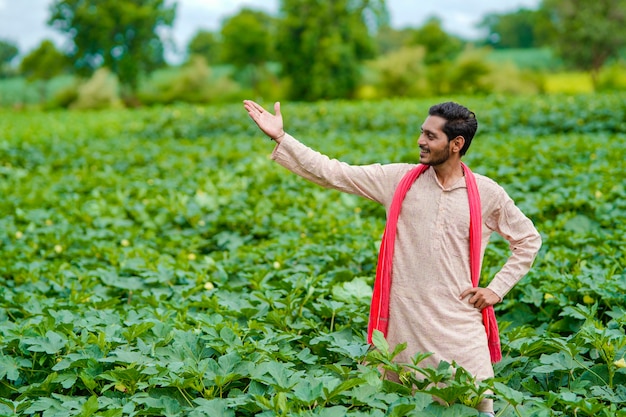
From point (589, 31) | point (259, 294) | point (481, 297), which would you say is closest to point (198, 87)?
point (589, 31)

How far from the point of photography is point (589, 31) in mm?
29266

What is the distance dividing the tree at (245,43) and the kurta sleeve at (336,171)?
3604 cm

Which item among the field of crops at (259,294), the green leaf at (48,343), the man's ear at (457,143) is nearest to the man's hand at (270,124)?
the man's ear at (457,143)

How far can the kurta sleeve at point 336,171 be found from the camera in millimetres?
2572

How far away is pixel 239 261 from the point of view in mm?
4375

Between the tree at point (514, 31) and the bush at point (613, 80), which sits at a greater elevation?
the tree at point (514, 31)

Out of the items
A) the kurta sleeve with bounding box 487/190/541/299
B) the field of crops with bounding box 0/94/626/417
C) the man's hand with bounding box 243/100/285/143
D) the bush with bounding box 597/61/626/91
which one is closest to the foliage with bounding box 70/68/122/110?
the bush with bounding box 597/61/626/91

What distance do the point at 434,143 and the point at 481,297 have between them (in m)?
0.56

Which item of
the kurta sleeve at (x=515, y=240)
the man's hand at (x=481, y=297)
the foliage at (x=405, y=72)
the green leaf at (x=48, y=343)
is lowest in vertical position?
the green leaf at (x=48, y=343)

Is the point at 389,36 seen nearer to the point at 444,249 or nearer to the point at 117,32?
the point at 117,32

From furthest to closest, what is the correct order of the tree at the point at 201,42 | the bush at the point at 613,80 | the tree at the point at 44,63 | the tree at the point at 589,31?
the tree at the point at 201,42, the tree at the point at 44,63, the tree at the point at 589,31, the bush at the point at 613,80

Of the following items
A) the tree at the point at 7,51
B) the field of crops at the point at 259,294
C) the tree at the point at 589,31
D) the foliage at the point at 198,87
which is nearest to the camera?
the field of crops at the point at 259,294

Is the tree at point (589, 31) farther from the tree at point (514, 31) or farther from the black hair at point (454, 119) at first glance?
the tree at point (514, 31)

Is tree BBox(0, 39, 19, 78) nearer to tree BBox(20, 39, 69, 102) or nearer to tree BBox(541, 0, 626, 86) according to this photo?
tree BBox(20, 39, 69, 102)
